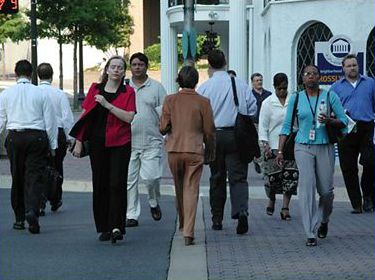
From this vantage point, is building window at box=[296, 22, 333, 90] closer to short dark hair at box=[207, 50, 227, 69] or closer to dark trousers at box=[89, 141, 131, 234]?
short dark hair at box=[207, 50, 227, 69]

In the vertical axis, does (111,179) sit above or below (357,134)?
below

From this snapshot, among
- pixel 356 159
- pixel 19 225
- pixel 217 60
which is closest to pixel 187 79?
pixel 217 60

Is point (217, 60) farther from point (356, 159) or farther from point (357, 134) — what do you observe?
point (356, 159)

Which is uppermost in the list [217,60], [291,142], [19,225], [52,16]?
[52,16]

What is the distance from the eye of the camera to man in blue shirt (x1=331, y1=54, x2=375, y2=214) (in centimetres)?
1138

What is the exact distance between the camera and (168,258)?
26.6 feet

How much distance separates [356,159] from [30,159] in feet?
14.5

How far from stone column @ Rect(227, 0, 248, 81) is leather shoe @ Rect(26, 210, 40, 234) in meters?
24.3

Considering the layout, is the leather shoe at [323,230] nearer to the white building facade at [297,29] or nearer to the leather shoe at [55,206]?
the leather shoe at [55,206]

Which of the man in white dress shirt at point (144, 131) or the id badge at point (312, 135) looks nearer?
the id badge at point (312, 135)

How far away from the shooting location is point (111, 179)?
29.0ft

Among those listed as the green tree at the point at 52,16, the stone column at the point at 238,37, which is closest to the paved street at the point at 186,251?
the stone column at the point at 238,37

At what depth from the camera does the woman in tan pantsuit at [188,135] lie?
29.0 feet

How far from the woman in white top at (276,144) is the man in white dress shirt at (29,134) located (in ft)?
8.81
